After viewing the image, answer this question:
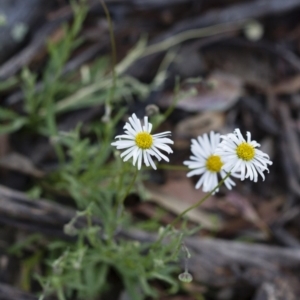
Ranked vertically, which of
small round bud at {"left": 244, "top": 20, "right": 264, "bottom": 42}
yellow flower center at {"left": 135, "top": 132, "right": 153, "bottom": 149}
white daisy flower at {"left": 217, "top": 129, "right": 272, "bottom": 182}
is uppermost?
small round bud at {"left": 244, "top": 20, "right": 264, "bottom": 42}

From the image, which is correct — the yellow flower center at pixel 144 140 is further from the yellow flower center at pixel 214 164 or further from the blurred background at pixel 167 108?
the blurred background at pixel 167 108

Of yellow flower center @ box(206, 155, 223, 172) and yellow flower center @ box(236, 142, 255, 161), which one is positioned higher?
yellow flower center @ box(206, 155, 223, 172)

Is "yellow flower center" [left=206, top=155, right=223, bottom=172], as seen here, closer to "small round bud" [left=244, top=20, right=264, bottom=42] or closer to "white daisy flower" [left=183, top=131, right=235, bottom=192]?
"white daisy flower" [left=183, top=131, right=235, bottom=192]

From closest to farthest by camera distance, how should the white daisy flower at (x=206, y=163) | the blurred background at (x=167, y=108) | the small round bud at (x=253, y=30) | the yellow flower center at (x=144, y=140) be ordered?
the yellow flower center at (x=144, y=140) → the white daisy flower at (x=206, y=163) → the blurred background at (x=167, y=108) → the small round bud at (x=253, y=30)

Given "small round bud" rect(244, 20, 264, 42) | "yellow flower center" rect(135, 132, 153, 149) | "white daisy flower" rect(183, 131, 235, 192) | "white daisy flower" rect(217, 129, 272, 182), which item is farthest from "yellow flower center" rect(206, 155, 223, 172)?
"small round bud" rect(244, 20, 264, 42)

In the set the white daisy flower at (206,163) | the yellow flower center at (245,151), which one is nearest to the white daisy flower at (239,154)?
the yellow flower center at (245,151)

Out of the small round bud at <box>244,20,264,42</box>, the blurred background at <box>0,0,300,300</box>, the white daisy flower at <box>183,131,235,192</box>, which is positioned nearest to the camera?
the white daisy flower at <box>183,131,235,192</box>

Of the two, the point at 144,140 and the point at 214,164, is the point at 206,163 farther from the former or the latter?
the point at 144,140

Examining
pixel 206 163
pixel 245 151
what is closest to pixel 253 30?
pixel 206 163
